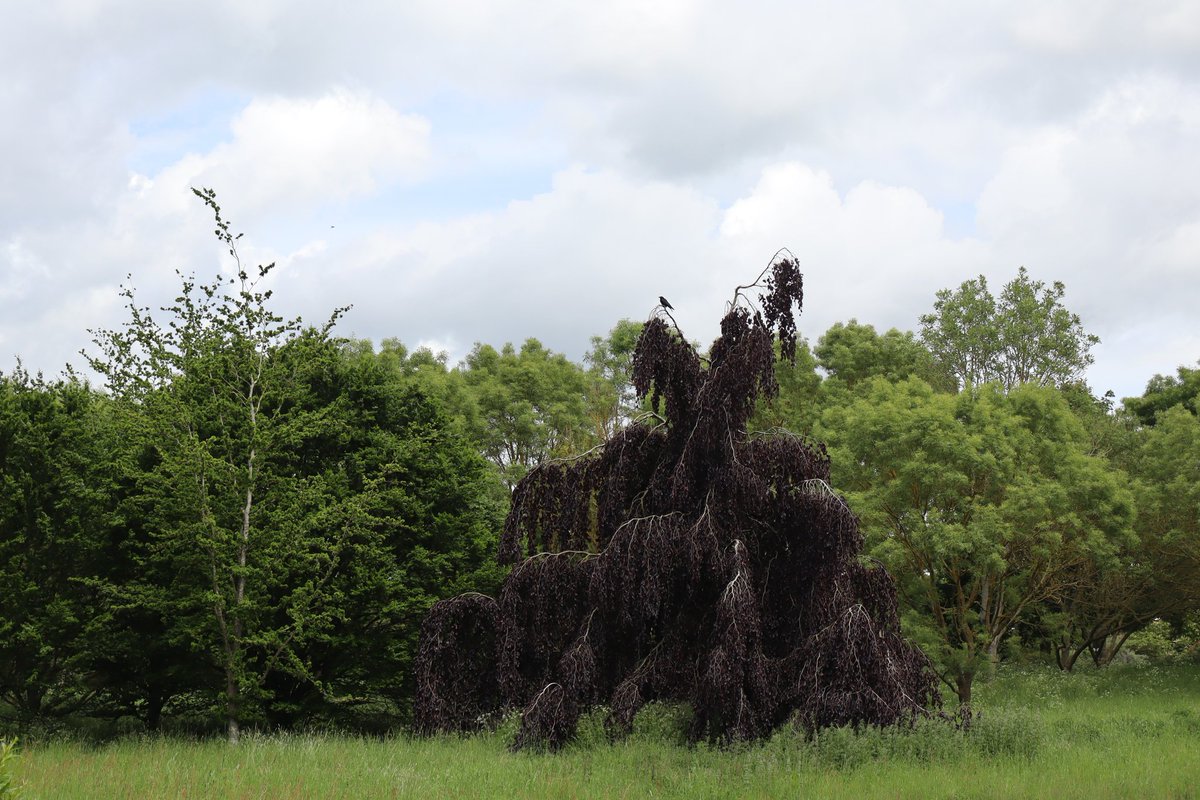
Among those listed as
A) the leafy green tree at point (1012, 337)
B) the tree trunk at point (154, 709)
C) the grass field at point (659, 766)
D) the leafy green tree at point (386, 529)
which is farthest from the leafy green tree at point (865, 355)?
the tree trunk at point (154, 709)

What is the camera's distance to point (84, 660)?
57.5ft

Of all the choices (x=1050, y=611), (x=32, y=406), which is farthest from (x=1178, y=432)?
(x=32, y=406)

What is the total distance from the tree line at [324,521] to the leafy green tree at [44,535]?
5 cm

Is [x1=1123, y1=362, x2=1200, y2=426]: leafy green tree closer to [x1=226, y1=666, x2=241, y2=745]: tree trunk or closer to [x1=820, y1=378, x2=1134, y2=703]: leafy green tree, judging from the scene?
[x1=820, y1=378, x2=1134, y2=703]: leafy green tree

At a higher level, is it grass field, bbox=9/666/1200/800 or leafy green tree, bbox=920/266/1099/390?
leafy green tree, bbox=920/266/1099/390

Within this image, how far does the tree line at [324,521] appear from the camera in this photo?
17031 millimetres

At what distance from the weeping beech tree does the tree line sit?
9.39ft

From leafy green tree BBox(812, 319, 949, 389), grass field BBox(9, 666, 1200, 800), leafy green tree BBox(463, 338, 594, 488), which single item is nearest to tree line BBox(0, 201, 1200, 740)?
grass field BBox(9, 666, 1200, 800)

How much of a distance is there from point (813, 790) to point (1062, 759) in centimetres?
384

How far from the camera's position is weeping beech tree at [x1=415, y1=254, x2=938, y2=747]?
13445 mm

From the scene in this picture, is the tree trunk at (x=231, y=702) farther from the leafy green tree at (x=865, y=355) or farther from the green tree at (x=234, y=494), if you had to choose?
the leafy green tree at (x=865, y=355)

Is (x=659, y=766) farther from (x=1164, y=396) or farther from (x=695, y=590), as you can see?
(x=1164, y=396)

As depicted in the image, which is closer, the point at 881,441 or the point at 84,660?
the point at 84,660

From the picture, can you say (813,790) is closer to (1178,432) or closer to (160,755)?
(160,755)
